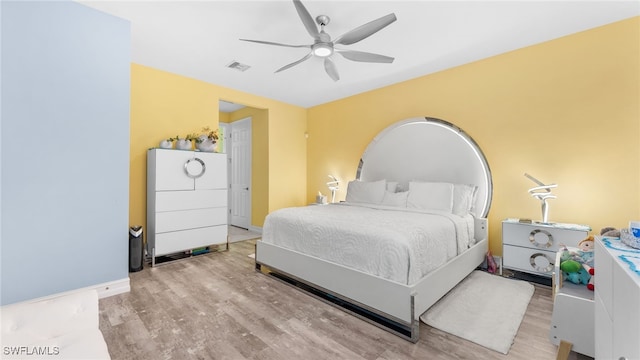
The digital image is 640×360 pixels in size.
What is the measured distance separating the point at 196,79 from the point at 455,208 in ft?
13.9

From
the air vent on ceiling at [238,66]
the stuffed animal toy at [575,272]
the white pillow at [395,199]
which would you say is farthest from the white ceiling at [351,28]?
the stuffed animal toy at [575,272]

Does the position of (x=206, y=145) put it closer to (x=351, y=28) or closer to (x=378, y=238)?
(x=351, y=28)

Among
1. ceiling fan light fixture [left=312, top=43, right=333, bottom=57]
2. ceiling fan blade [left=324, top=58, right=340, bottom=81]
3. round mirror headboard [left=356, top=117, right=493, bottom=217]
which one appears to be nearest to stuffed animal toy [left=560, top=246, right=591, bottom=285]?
round mirror headboard [left=356, top=117, right=493, bottom=217]

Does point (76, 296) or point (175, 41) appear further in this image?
point (175, 41)

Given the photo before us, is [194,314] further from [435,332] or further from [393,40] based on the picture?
[393,40]

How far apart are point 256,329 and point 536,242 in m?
2.94

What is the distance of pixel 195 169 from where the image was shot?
368 centimetres

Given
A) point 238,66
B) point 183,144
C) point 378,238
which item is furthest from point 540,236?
point 183,144

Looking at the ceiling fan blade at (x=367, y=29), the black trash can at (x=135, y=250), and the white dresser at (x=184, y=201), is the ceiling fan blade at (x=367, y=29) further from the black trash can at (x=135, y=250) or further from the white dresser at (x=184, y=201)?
the black trash can at (x=135, y=250)

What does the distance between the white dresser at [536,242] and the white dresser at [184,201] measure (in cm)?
374

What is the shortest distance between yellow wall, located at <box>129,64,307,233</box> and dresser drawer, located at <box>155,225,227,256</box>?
0.56 m

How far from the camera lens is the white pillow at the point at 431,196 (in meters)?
3.23

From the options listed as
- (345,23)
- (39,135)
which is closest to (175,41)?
(39,135)

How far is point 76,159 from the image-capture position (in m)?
2.36
